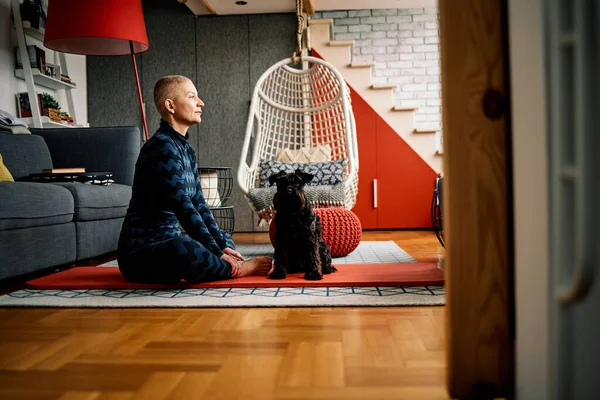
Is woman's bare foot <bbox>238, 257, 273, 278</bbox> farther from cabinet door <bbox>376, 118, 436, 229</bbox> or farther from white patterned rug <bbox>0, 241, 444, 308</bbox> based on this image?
cabinet door <bbox>376, 118, 436, 229</bbox>

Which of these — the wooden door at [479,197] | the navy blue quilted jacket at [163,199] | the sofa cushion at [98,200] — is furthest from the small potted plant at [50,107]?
the wooden door at [479,197]

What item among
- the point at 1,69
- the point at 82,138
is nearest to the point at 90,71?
the point at 1,69

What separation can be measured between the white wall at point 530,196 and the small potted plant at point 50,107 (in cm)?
399

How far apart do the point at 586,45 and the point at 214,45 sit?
465 centimetres

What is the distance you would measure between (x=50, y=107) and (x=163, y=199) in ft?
8.55

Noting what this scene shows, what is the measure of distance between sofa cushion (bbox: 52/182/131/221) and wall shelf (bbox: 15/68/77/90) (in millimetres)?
1407

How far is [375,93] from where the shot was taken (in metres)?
4.61

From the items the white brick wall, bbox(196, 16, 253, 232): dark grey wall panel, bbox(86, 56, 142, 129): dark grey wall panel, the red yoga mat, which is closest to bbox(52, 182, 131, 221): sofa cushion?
the red yoga mat

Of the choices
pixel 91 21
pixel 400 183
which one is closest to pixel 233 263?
pixel 91 21

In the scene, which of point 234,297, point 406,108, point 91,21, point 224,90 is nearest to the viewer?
point 234,297

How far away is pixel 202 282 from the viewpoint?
6.39 ft

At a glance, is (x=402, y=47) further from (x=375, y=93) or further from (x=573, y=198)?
(x=573, y=198)

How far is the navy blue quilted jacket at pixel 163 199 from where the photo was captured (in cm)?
188

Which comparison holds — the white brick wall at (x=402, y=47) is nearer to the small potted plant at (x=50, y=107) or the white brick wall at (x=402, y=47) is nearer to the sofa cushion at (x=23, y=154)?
the small potted plant at (x=50, y=107)
